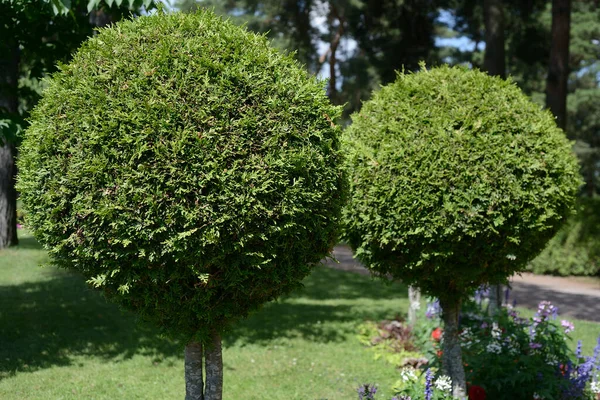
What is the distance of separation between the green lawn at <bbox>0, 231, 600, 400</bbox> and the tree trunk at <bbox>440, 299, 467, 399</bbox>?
96 centimetres

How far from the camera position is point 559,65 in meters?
12.6

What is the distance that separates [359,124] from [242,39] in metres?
1.68

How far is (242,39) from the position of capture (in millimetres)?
3510

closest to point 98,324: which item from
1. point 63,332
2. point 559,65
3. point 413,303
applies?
point 63,332

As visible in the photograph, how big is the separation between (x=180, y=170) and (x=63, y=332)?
565 cm

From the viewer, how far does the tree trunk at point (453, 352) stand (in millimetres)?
5000

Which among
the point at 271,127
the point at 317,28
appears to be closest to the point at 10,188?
the point at 271,127

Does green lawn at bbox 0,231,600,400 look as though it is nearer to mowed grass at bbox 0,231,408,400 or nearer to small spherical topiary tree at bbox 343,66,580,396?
mowed grass at bbox 0,231,408,400

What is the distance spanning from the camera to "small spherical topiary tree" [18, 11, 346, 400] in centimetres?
306

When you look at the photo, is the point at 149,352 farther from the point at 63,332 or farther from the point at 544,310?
the point at 544,310

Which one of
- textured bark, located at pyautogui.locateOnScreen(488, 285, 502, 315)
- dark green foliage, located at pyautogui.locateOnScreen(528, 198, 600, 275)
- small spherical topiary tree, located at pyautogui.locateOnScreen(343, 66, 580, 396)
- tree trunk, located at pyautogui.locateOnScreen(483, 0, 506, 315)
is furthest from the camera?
dark green foliage, located at pyautogui.locateOnScreen(528, 198, 600, 275)

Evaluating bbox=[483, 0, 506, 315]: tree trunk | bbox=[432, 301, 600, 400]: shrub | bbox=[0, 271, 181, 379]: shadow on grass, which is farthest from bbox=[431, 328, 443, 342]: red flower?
bbox=[483, 0, 506, 315]: tree trunk

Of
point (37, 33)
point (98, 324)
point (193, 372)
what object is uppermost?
point (37, 33)

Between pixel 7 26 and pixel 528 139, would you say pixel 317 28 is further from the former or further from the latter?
pixel 528 139
